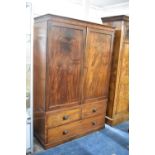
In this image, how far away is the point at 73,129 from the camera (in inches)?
99.8

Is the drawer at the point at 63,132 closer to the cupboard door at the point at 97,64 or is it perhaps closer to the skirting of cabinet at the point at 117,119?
the cupboard door at the point at 97,64

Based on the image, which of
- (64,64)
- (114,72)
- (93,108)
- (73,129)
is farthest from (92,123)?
(64,64)

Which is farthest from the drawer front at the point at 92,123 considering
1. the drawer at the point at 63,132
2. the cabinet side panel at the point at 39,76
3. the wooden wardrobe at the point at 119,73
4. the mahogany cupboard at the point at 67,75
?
the cabinet side panel at the point at 39,76

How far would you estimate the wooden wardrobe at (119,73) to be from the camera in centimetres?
282

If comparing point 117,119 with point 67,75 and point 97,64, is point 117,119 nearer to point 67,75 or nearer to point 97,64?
point 97,64

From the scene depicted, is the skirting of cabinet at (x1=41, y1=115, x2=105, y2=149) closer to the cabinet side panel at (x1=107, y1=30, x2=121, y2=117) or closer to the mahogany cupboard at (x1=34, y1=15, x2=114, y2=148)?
the mahogany cupboard at (x1=34, y1=15, x2=114, y2=148)

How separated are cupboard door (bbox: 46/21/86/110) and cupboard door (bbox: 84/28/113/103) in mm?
140

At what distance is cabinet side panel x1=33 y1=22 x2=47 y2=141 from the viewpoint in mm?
2158

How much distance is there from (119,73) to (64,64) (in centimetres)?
113

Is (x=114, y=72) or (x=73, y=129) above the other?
(x=114, y=72)

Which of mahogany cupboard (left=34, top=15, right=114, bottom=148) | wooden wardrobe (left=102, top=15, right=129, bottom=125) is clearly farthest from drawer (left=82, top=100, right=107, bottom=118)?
wooden wardrobe (left=102, top=15, right=129, bottom=125)
